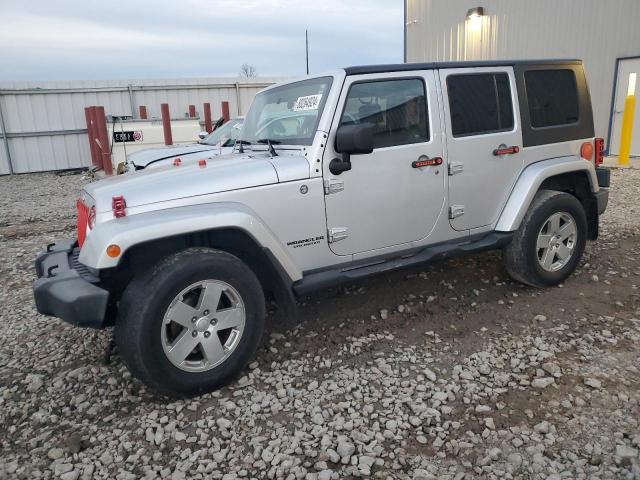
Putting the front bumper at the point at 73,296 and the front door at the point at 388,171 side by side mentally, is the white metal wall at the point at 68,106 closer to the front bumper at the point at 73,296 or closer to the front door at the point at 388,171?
the front bumper at the point at 73,296

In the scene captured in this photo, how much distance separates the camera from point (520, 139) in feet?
13.4

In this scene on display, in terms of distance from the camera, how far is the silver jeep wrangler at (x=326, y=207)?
2803 mm

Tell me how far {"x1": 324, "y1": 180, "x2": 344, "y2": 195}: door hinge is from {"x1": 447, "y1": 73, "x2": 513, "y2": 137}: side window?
3.59 ft

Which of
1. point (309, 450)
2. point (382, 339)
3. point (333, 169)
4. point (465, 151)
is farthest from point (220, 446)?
point (465, 151)

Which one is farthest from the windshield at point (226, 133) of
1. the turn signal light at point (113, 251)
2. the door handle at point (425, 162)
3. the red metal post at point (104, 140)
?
the turn signal light at point (113, 251)

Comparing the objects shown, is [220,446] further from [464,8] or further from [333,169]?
[464,8]

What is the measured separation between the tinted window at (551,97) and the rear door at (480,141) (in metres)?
0.22

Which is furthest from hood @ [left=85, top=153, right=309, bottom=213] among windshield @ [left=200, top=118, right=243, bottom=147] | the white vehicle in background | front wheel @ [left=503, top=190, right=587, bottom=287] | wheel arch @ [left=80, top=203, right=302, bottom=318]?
windshield @ [left=200, top=118, right=243, bottom=147]

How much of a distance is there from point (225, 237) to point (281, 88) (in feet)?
5.13

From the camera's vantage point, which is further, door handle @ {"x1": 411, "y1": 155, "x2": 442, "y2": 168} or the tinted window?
the tinted window

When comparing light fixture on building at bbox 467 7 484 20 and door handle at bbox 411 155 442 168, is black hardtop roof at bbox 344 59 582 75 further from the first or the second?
light fixture on building at bbox 467 7 484 20

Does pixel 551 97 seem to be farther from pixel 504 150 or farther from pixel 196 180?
pixel 196 180

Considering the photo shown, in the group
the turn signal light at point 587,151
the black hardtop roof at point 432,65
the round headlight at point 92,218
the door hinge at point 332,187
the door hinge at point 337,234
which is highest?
the black hardtop roof at point 432,65

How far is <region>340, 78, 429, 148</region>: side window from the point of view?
3.42 meters
